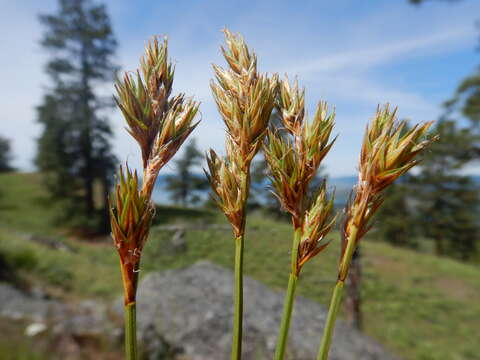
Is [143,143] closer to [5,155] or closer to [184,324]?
[184,324]

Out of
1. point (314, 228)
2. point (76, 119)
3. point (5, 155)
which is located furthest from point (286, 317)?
point (5, 155)

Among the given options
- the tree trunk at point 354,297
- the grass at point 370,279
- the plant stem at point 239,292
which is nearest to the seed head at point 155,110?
the plant stem at point 239,292

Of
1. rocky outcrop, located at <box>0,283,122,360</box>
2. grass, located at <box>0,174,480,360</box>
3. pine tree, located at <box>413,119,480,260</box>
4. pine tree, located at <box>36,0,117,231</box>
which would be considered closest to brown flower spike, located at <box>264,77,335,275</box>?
rocky outcrop, located at <box>0,283,122,360</box>

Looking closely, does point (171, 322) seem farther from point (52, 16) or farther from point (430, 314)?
point (52, 16)

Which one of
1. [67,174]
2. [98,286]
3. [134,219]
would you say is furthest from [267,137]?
[67,174]

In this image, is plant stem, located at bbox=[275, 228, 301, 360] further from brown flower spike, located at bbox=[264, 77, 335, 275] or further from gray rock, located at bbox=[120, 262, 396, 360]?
gray rock, located at bbox=[120, 262, 396, 360]

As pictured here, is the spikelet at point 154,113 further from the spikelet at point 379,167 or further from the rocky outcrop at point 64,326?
the rocky outcrop at point 64,326

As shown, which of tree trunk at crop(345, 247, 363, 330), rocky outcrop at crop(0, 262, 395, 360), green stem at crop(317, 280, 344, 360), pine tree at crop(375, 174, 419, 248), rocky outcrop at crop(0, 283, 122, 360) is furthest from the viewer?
pine tree at crop(375, 174, 419, 248)
